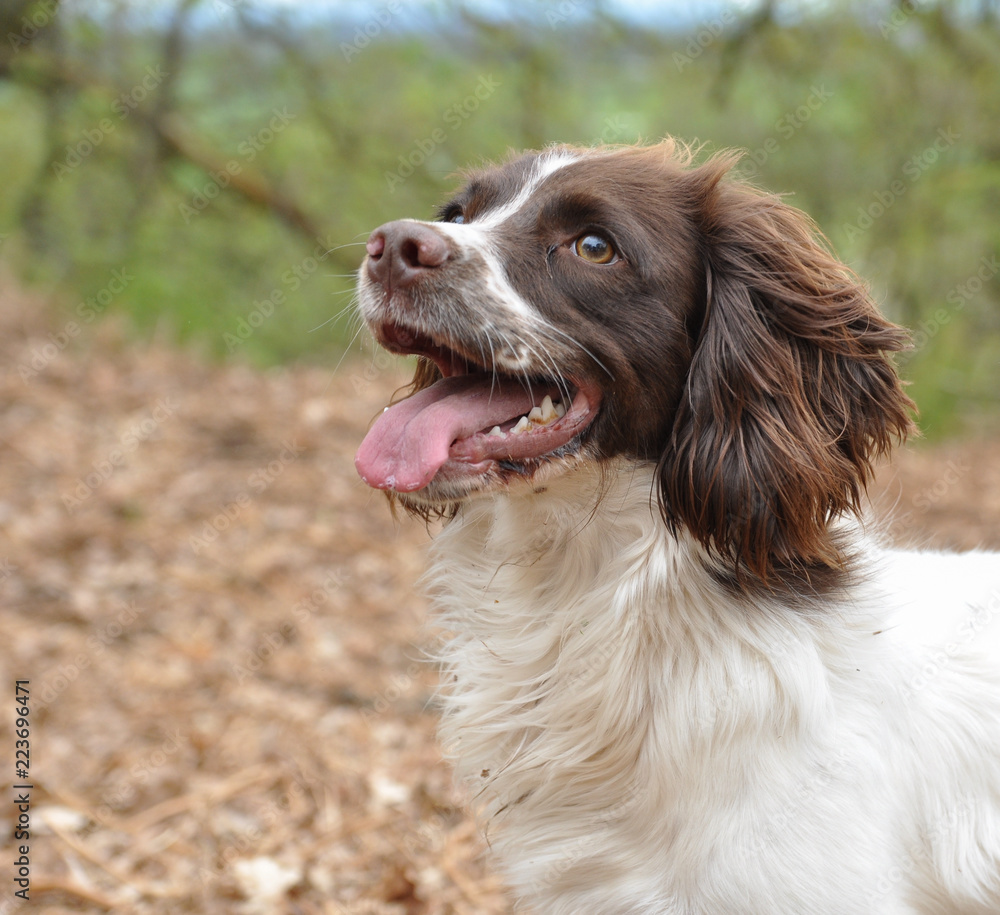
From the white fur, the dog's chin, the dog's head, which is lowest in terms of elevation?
the white fur

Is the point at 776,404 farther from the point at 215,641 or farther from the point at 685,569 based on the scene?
the point at 215,641

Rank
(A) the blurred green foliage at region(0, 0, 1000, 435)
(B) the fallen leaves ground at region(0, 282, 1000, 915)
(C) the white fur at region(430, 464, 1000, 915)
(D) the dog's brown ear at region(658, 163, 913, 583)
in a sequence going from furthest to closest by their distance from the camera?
(A) the blurred green foliage at region(0, 0, 1000, 435) → (B) the fallen leaves ground at region(0, 282, 1000, 915) → (D) the dog's brown ear at region(658, 163, 913, 583) → (C) the white fur at region(430, 464, 1000, 915)

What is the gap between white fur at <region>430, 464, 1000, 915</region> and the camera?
218 centimetres

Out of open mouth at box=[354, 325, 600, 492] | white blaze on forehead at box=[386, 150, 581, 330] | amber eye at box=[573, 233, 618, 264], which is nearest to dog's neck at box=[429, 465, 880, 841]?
open mouth at box=[354, 325, 600, 492]

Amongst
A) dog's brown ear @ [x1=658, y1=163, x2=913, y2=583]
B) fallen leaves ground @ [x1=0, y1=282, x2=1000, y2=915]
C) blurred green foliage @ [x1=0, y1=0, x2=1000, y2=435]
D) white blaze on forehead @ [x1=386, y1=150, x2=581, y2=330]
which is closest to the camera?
dog's brown ear @ [x1=658, y1=163, x2=913, y2=583]

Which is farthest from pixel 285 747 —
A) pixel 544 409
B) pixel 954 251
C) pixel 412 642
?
pixel 954 251

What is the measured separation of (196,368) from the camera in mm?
8656

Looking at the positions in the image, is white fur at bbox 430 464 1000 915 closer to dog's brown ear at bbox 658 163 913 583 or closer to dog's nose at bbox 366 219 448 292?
dog's brown ear at bbox 658 163 913 583

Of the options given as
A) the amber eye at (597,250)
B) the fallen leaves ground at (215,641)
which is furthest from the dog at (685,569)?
the fallen leaves ground at (215,641)

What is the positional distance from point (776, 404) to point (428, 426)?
836 mm

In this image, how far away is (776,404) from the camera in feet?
7.79

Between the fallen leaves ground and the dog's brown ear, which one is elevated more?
the dog's brown ear

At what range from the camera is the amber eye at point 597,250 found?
2.46m

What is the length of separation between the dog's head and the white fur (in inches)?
5.4
